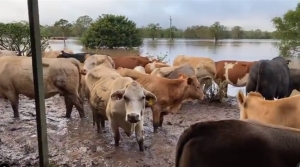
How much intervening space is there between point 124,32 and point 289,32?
3532mm

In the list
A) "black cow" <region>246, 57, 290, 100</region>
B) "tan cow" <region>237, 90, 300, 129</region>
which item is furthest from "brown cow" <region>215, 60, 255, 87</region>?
"tan cow" <region>237, 90, 300, 129</region>

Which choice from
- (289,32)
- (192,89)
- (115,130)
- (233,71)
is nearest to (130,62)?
(233,71)

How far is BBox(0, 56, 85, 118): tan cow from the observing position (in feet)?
13.2

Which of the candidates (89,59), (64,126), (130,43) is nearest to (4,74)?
A: (64,126)

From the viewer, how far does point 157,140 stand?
3504 millimetres

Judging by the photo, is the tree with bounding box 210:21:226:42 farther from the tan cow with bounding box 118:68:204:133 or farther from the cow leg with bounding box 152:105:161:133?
the cow leg with bounding box 152:105:161:133

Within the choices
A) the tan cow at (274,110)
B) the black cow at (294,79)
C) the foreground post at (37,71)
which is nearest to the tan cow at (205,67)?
the black cow at (294,79)

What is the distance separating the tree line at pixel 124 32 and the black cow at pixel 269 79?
0.33 metres

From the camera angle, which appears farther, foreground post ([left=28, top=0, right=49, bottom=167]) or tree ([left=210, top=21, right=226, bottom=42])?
tree ([left=210, top=21, right=226, bottom=42])

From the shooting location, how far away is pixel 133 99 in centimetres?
279

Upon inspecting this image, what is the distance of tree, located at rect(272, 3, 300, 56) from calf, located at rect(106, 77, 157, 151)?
2730mm

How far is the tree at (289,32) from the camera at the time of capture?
4.99 metres

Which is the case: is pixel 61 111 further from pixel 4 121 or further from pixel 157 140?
pixel 157 140

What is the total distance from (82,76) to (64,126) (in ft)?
3.33
